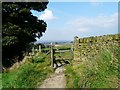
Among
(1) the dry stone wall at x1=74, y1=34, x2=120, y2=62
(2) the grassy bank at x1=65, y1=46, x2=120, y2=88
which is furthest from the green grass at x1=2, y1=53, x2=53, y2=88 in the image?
(2) the grassy bank at x1=65, y1=46, x2=120, y2=88

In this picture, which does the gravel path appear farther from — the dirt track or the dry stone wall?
the dry stone wall

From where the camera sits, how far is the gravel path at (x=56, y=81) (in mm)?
14723

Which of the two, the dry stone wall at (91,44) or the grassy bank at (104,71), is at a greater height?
the dry stone wall at (91,44)

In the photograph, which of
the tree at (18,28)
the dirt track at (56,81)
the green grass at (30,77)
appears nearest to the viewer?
the dirt track at (56,81)

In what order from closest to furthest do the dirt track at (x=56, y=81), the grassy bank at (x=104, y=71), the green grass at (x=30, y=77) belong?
the grassy bank at (x=104, y=71), the dirt track at (x=56, y=81), the green grass at (x=30, y=77)

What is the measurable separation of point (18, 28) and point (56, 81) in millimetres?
11105

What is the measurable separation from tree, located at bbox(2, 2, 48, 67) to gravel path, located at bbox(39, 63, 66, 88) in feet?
28.1

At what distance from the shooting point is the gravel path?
14723 mm

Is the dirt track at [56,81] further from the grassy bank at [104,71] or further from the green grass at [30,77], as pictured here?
the grassy bank at [104,71]

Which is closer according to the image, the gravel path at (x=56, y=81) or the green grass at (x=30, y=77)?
the gravel path at (x=56, y=81)

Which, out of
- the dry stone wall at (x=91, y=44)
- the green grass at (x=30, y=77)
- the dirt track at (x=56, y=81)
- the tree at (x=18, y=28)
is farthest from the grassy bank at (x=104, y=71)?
the tree at (x=18, y=28)

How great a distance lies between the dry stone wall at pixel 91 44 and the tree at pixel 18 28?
9348 millimetres

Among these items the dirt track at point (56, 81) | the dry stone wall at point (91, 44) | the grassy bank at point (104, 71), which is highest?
the dry stone wall at point (91, 44)

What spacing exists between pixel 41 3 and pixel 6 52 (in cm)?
523
